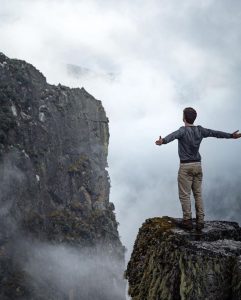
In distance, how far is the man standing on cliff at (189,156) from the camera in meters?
14.4

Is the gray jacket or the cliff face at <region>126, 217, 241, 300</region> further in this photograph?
the gray jacket

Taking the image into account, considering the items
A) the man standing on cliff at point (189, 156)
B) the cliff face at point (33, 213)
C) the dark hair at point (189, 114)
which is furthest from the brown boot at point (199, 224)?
the cliff face at point (33, 213)

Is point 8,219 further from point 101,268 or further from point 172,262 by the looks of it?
point 172,262

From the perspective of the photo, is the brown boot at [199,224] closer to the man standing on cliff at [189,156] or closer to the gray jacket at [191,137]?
the man standing on cliff at [189,156]

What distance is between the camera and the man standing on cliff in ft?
47.2

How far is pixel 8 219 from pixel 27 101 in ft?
180

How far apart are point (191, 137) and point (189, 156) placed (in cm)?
69

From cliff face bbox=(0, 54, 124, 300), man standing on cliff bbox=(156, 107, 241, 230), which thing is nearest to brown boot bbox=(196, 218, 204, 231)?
man standing on cliff bbox=(156, 107, 241, 230)

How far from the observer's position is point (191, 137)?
14430 millimetres

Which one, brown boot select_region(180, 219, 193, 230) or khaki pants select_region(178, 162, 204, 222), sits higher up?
khaki pants select_region(178, 162, 204, 222)

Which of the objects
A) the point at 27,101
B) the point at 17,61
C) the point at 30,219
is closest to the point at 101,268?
the point at 30,219

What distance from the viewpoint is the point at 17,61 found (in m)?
198

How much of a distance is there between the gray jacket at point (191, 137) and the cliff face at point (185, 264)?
2.44 m

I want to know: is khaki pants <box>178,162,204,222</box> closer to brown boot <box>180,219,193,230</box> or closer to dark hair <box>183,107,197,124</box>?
brown boot <box>180,219,193,230</box>
